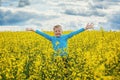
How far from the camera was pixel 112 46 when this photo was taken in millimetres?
8312

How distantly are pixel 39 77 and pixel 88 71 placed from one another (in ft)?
4.12

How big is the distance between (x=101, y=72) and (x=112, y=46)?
266 cm

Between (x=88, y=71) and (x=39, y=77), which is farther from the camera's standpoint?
(x=39, y=77)

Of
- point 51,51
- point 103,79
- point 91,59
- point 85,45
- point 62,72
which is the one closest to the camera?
point 103,79

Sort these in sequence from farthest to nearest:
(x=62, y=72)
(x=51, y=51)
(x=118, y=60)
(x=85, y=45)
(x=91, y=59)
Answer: (x=85, y=45) → (x=51, y=51) → (x=62, y=72) → (x=118, y=60) → (x=91, y=59)

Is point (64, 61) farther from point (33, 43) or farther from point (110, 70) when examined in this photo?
point (33, 43)

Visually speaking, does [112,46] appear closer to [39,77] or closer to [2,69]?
[39,77]

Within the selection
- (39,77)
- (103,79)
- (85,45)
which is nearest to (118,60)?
(39,77)

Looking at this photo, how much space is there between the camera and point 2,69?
316 inches

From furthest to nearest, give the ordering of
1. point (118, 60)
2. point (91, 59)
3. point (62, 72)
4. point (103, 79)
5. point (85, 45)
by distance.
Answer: point (85, 45), point (62, 72), point (118, 60), point (91, 59), point (103, 79)

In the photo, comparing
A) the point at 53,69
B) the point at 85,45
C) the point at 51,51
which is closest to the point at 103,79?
the point at 53,69

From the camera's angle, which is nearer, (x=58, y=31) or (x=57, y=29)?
(x=57, y=29)

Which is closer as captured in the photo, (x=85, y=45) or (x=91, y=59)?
(x=91, y=59)

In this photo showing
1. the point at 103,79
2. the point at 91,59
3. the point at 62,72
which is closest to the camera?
the point at 103,79
